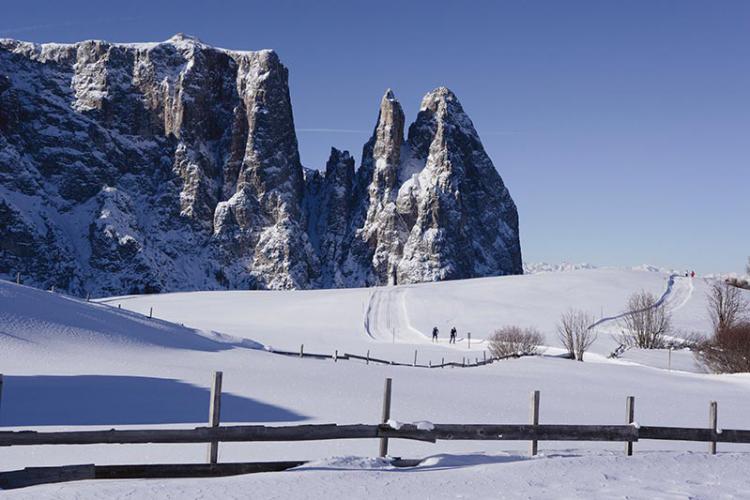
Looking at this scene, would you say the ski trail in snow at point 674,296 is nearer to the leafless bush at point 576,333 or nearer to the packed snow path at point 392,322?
the leafless bush at point 576,333

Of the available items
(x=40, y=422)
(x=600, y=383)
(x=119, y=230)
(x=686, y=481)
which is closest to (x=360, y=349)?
(x=600, y=383)

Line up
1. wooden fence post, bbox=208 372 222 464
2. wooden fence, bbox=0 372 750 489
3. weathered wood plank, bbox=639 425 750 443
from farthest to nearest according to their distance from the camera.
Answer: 1. weathered wood plank, bbox=639 425 750 443
2. wooden fence post, bbox=208 372 222 464
3. wooden fence, bbox=0 372 750 489

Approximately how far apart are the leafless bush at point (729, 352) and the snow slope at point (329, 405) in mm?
5692

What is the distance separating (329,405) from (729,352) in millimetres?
34132

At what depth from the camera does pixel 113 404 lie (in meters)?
19.9

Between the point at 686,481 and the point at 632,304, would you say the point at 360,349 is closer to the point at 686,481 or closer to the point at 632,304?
the point at 632,304

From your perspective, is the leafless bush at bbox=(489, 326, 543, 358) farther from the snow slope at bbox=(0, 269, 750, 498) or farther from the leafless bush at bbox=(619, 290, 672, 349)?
the leafless bush at bbox=(619, 290, 672, 349)

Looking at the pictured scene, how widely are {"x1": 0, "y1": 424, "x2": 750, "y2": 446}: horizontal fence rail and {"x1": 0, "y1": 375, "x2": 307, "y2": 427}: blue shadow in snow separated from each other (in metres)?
6.87

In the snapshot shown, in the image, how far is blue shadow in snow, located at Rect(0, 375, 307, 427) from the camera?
1783 centimetres

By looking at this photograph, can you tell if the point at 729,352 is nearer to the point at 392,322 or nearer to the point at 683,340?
the point at 683,340

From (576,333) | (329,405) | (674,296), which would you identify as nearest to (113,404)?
(329,405)

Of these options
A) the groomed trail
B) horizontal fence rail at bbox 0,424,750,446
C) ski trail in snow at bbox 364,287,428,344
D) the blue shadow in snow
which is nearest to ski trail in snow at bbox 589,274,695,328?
the groomed trail

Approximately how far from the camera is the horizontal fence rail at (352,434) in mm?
10391

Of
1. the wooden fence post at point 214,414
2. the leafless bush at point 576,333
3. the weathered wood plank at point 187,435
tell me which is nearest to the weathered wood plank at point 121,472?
the wooden fence post at point 214,414
